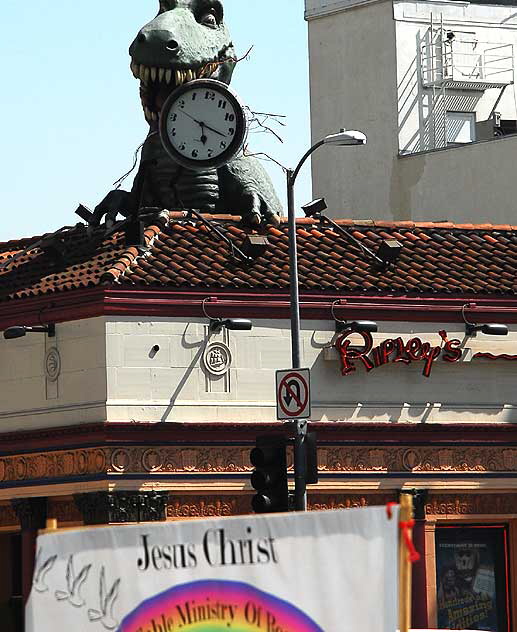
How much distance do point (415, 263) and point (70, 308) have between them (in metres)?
6.49

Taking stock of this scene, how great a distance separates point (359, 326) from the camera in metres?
31.0

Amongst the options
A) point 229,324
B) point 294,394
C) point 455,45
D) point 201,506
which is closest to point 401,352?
point 229,324

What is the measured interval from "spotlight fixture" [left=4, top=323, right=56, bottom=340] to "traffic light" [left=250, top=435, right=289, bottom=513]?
7603 millimetres

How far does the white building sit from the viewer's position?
174 feet

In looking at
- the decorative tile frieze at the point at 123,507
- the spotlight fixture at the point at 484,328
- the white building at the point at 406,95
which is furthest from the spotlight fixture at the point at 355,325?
the white building at the point at 406,95

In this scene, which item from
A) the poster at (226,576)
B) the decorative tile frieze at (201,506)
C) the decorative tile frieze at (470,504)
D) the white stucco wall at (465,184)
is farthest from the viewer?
the white stucco wall at (465,184)

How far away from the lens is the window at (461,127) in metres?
55.9

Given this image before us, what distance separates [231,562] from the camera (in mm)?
9852

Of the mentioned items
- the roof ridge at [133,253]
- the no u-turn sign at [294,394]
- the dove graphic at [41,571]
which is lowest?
the dove graphic at [41,571]

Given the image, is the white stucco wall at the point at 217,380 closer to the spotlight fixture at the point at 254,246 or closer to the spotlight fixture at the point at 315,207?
the spotlight fixture at the point at 254,246

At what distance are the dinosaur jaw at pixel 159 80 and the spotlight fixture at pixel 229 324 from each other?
5646 millimetres

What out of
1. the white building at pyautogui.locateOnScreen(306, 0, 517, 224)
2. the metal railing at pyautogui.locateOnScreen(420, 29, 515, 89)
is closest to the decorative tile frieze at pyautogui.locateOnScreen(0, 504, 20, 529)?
the white building at pyautogui.locateOnScreen(306, 0, 517, 224)

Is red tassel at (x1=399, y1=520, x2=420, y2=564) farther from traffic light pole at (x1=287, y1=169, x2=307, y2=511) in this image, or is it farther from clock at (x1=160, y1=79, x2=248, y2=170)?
clock at (x1=160, y1=79, x2=248, y2=170)

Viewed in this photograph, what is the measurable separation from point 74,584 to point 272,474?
13.7 metres
